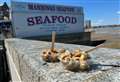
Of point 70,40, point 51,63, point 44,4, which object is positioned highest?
point 44,4

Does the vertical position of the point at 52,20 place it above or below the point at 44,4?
below

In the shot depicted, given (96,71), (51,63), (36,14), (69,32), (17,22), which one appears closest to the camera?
(96,71)

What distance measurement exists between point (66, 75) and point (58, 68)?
0.29m

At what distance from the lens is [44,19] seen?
1551cm

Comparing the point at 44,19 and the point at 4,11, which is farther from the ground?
the point at 4,11

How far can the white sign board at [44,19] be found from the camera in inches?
561

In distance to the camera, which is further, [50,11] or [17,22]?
[50,11]

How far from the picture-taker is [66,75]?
1.68 m

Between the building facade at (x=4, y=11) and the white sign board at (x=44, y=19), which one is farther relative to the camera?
the building facade at (x=4, y=11)

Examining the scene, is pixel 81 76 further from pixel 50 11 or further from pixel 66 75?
pixel 50 11

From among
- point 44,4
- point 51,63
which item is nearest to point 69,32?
point 44,4

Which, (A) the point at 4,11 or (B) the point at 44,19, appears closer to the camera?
(B) the point at 44,19

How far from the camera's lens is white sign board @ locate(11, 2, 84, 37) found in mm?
14258

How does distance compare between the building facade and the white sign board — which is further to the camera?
the building facade
